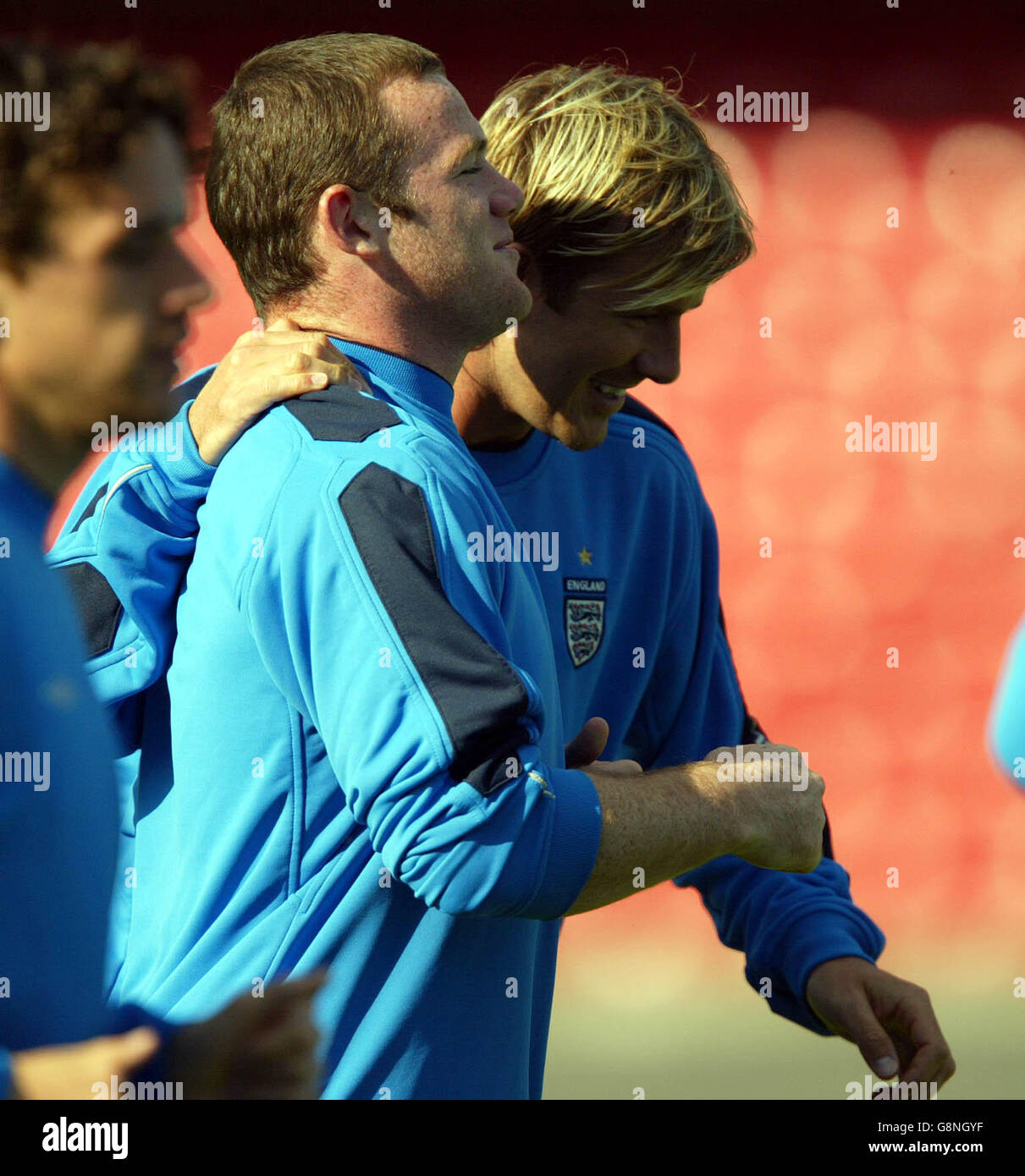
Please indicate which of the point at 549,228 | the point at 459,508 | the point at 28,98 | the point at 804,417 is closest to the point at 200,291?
the point at 28,98

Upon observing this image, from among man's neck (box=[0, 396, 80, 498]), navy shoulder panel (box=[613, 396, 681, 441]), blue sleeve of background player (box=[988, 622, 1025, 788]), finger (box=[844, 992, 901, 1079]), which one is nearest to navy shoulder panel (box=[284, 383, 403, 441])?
man's neck (box=[0, 396, 80, 498])

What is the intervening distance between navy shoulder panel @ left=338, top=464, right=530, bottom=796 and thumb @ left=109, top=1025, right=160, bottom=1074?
348mm

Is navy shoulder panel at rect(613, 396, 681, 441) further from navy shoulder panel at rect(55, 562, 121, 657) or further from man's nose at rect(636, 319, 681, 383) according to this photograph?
navy shoulder panel at rect(55, 562, 121, 657)

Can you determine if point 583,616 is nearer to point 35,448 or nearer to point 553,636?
point 553,636

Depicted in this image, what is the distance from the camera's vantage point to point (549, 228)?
81.9 inches

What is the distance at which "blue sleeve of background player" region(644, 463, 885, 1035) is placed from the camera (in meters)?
1.98

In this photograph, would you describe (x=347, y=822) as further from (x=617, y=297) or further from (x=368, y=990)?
(x=617, y=297)

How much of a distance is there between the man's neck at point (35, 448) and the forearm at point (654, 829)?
1.89ft

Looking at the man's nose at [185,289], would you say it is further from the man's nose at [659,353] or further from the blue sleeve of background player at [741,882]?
the blue sleeve of background player at [741,882]

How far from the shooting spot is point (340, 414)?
1462 mm

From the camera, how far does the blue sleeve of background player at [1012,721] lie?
1091 millimetres

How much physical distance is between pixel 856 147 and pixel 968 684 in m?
1.61

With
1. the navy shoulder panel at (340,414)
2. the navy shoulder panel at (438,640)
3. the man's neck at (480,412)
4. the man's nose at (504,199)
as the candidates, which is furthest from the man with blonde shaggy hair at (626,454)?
the navy shoulder panel at (438,640)

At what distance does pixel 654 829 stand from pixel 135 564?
62 centimetres
